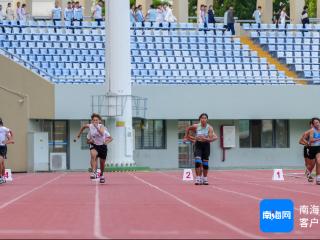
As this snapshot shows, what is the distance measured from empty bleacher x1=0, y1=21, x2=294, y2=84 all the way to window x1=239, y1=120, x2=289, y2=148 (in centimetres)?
212

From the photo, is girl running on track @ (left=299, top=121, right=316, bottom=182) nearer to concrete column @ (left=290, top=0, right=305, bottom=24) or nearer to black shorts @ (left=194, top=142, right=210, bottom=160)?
black shorts @ (left=194, top=142, right=210, bottom=160)

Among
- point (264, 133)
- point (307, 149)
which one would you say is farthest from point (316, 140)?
point (264, 133)

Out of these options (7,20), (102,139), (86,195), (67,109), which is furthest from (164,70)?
(86,195)

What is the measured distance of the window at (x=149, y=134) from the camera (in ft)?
141

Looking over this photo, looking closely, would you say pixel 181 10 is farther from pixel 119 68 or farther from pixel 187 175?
pixel 187 175

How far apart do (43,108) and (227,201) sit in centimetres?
2339

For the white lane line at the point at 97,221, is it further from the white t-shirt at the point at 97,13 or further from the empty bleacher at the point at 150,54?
the white t-shirt at the point at 97,13

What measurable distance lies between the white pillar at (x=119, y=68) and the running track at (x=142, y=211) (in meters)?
13.8

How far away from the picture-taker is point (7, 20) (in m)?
46.6

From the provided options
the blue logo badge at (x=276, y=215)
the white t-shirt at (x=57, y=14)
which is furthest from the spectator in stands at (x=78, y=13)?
the blue logo badge at (x=276, y=215)

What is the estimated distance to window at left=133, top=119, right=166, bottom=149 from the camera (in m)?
42.8

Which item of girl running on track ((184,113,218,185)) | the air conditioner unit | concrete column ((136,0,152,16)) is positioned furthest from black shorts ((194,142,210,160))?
concrete column ((136,0,152,16))

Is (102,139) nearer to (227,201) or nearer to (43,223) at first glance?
(227,201)

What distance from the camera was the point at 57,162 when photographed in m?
40.4
